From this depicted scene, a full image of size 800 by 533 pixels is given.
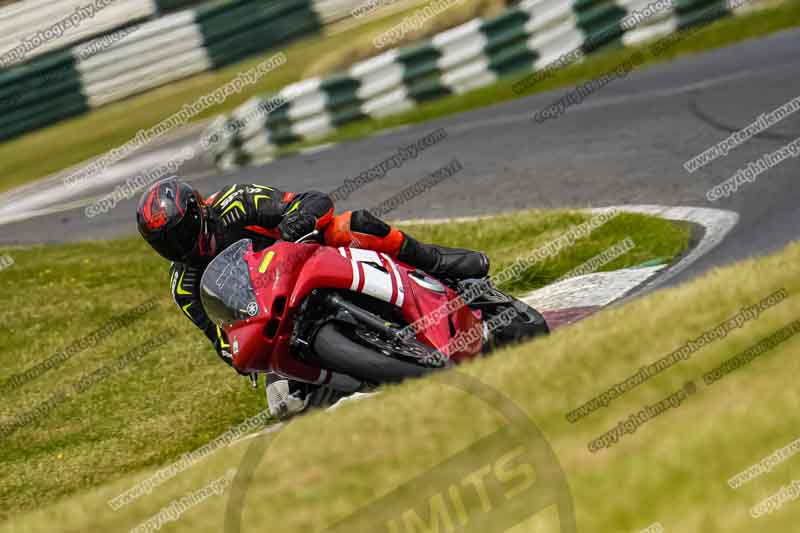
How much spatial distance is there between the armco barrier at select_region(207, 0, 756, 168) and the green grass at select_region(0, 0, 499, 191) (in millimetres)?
2314

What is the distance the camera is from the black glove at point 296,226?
6.31m

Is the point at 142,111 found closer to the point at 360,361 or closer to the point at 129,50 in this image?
the point at 129,50

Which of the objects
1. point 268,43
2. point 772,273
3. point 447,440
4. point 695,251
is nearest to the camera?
point 447,440

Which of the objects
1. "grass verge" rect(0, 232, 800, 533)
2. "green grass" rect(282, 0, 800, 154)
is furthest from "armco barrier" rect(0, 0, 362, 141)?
"grass verge" rect(0, 232, 800, 533)

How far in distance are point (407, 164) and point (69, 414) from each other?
630cm

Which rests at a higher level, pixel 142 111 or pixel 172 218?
pixel 172 218

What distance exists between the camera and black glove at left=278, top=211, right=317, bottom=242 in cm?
631

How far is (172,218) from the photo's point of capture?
6180 millimetres

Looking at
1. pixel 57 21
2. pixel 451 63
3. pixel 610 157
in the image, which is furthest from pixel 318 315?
pixel 57 21

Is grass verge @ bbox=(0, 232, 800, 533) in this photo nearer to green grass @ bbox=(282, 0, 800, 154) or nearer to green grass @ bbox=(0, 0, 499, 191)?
green grass @ bbox=(282, 0, 800, 154)

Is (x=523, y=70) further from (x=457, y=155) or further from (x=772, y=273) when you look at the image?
(x=772, y=273)

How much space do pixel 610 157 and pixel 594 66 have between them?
472cm

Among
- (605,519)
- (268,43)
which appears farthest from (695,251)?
(268,43)

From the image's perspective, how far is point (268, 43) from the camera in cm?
2403
